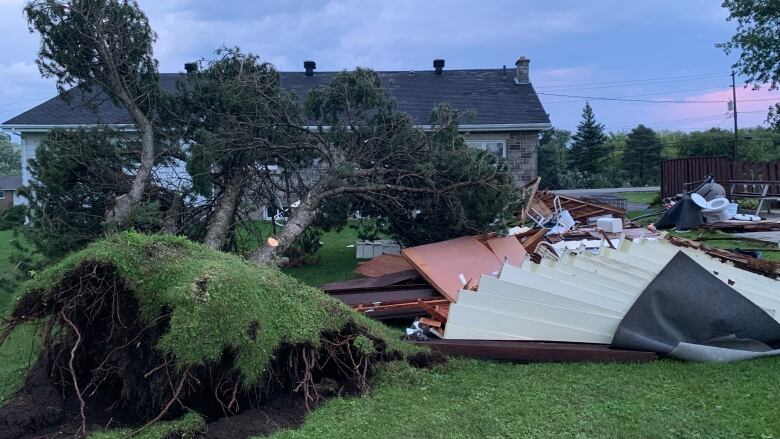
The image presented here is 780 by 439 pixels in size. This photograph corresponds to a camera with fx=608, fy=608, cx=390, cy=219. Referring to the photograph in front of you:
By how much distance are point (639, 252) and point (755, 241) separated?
5.20m

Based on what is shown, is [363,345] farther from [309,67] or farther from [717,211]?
[309,67]

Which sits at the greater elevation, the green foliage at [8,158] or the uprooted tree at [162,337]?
the green foliage at [8,158]

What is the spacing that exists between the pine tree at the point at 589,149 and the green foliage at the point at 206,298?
4041cm

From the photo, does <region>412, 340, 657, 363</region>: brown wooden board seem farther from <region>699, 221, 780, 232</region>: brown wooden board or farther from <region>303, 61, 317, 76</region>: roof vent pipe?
<region>303, 61, 317, 76</region>: roof vent pipe

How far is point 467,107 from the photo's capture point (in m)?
19.3

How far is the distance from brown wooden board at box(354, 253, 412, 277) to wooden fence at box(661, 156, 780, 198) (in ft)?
35.4

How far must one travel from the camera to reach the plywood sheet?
7.97m

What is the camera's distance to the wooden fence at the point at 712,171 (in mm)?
16359

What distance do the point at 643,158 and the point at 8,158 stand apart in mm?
67834

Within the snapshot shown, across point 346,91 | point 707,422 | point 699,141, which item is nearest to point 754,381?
point 707,422

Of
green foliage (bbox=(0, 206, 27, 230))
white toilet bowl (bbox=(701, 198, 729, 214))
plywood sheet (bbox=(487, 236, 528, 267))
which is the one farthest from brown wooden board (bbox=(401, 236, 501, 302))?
white toilet bowl (bbox=(701, 198, 729, 214))

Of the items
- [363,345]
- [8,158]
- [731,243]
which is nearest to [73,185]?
[363,345]

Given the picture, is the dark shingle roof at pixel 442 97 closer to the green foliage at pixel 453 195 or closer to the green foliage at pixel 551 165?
the green foliage at pixel 453 195

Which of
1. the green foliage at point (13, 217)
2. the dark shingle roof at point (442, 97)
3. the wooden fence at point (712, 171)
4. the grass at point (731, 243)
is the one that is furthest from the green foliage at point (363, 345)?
the wooden fence at point (712, 171)
